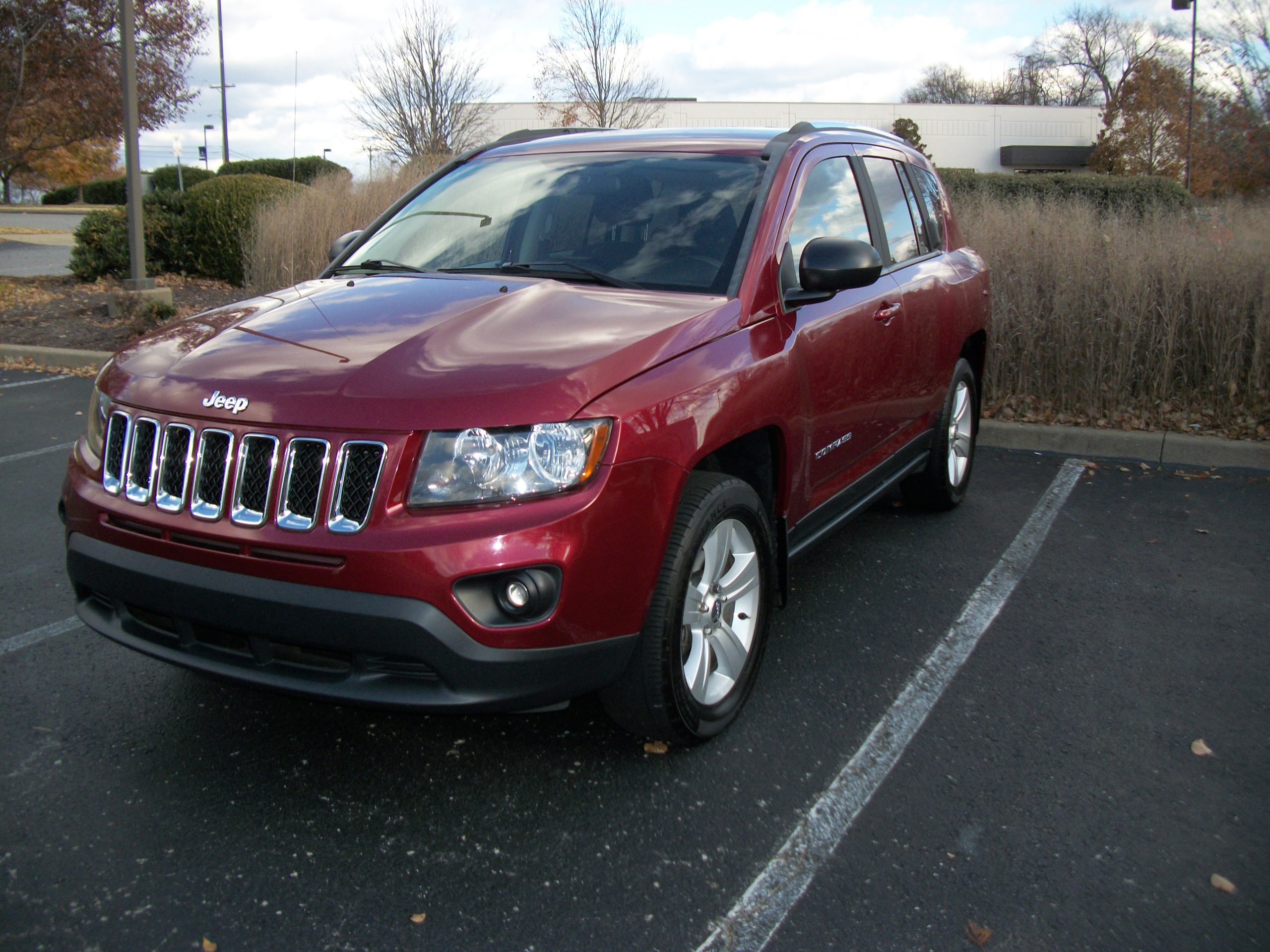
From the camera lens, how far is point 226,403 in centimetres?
269

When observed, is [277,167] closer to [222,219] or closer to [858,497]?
[222,219]

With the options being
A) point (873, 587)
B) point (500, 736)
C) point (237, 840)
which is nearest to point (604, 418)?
point (500, 736)

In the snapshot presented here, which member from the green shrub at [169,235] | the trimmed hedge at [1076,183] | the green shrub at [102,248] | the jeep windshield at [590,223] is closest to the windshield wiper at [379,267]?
the jeep windshield at [590,223]

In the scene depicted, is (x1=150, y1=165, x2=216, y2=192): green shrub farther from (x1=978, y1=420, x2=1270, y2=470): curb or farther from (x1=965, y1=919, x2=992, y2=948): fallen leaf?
(x1=965, y1=919, x2=992, y2=948): fallen leaf

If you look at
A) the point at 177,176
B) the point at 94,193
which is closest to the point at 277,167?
the point at 177,176

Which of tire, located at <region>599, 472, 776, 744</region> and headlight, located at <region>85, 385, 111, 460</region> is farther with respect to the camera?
headlight, located at <region>85, 385, 111, 460</region>

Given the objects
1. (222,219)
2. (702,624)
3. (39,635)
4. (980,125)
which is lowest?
(39,635)

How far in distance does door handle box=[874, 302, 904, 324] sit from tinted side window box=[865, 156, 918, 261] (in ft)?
1.00

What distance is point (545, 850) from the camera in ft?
8.95

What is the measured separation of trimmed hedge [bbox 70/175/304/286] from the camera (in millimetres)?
14141

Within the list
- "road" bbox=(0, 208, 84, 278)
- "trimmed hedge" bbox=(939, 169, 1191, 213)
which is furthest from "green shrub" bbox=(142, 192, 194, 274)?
"trimmed hedge" bbox=(939, 169, 1191, 213)

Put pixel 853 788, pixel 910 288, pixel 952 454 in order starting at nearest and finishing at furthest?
pixel 853 788 < pixel 910 288 < pixel 952 454

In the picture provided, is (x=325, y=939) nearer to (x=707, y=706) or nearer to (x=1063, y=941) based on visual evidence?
(x=707, y=706)

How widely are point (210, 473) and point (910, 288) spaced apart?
316 centimetres
